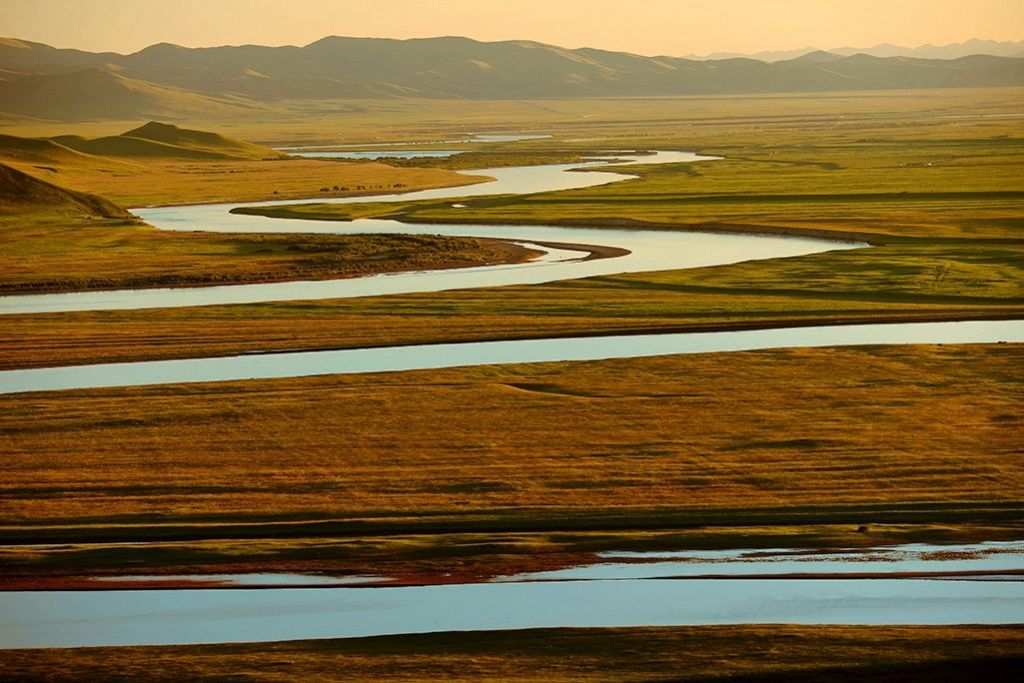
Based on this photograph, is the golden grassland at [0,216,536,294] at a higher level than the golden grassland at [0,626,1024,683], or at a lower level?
lower

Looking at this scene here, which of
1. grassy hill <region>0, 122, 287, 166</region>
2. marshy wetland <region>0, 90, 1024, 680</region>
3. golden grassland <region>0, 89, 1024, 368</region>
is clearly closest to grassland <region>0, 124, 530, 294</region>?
marshy wetland <region>0, 90, 1024, 680</region>

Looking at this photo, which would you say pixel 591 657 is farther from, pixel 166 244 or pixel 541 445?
pixel 166 244

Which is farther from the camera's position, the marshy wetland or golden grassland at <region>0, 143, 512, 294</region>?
golden grassland at <region>0, 143, 512, 294</region>

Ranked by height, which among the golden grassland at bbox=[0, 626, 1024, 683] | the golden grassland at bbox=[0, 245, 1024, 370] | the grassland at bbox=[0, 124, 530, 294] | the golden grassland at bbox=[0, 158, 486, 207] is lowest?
the golden grassland at bbox=[0, 158, 486, 207]

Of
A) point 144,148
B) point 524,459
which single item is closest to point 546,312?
point 524,459

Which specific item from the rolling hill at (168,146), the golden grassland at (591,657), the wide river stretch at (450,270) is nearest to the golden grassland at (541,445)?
the golden grassland at (591,657)

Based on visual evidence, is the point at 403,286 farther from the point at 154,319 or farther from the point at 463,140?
the point at 463,140

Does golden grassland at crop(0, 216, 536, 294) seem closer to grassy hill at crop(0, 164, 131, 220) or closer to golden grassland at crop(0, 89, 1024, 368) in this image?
golden grassland at crop(0, 89, 1024, 368)
